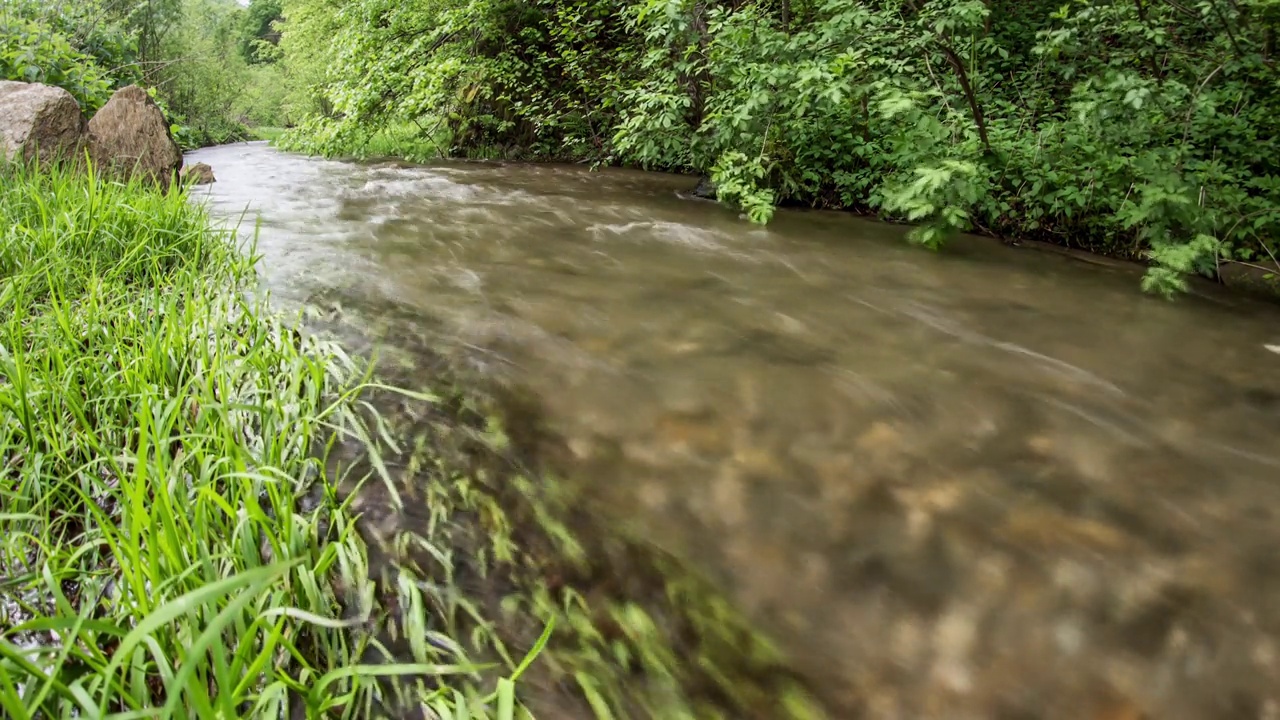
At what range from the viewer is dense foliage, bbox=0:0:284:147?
249 inches

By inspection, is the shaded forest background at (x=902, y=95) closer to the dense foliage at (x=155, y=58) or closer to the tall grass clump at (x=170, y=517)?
the dense foliage at (x=155, y=58)

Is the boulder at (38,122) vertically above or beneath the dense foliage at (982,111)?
beneath

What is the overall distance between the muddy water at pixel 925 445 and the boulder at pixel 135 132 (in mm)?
3526

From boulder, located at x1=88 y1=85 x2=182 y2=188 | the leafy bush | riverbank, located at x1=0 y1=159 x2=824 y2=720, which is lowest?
riverbank, located at x1=0 y1=159 x2=824 y2=720

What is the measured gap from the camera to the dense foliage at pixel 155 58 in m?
6.32

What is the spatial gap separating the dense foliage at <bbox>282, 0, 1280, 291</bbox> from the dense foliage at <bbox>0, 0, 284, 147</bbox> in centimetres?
271

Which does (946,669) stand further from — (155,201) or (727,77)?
(727,77)

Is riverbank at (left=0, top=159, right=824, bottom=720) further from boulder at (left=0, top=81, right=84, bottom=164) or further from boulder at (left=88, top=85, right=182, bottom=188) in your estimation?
boulder at (left=88, top=85, right=182, bottom=188)

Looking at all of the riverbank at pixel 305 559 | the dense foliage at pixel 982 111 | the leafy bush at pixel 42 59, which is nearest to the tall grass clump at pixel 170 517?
the riverbank at pixel 305 559

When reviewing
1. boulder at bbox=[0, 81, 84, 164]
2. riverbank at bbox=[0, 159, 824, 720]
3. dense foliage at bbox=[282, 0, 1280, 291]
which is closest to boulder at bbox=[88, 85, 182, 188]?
boulder at bbox=[0, 81, 84, 164]

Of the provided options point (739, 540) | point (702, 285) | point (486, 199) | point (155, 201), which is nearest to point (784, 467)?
point (739, 540)

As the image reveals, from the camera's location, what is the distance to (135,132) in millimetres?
6805

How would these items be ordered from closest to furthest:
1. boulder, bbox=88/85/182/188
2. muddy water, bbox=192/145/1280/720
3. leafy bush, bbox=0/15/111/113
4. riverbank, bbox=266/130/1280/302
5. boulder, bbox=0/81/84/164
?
muddy water, bbox=192/145/1280/720 < riverbank, bbox=266/130/1280/302 < boulder, bbox=0/81/84/164 < leafy bush, bbox=0/15/111/113 < boulder, bbox=88/85/182/188

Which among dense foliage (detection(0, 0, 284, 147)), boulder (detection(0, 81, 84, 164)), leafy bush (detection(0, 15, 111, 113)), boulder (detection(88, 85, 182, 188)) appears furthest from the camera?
boulder (detection(88, 85, 182, 188))
